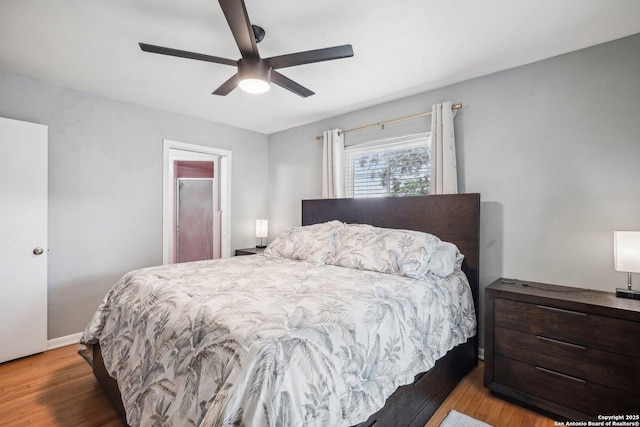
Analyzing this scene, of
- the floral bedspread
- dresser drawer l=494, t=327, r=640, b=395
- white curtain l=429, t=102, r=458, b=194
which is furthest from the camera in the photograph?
white curtain l=429, t=102, r=458, b=194

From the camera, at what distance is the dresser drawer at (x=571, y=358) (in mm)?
1591

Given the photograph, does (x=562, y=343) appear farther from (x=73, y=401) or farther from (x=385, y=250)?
(x=73, y=401)

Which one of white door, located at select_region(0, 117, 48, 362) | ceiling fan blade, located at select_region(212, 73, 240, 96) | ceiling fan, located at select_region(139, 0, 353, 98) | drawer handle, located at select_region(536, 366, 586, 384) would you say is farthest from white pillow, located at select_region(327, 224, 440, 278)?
white door, located at select_region(0, 117, 48, 362)

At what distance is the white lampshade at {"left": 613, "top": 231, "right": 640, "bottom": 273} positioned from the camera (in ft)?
5.75

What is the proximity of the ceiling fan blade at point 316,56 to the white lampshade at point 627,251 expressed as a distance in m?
2.03

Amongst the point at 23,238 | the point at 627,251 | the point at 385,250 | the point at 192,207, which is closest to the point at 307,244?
the point at 385,250

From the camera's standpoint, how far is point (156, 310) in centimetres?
150

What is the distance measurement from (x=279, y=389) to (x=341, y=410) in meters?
0.32

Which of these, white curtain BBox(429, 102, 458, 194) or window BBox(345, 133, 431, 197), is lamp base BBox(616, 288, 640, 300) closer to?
white curtain BBox(429, 102, 458, 194)

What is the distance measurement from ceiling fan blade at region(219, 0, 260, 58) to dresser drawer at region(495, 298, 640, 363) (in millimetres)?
2329

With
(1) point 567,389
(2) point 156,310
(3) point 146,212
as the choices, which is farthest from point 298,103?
(1) point 567,389

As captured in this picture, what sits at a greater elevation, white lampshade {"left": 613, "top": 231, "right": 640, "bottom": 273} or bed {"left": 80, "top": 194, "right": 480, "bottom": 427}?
white lampshade {"left": 613, "top": 231, "right": 640, "bottom": 273}

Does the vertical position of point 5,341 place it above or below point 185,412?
below

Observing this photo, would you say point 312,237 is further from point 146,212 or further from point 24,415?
point 24,415
